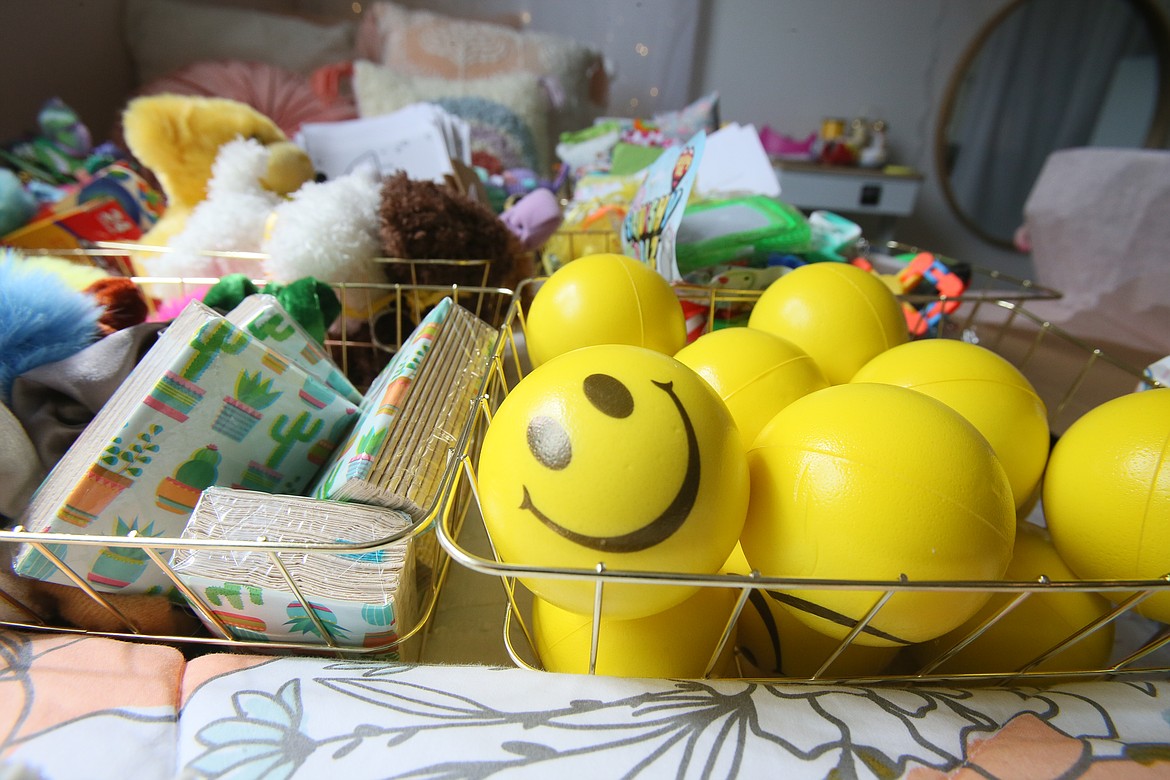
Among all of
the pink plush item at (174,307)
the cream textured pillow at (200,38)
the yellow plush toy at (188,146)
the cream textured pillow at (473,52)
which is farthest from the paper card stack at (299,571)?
the cream textured pillow at (200,38)

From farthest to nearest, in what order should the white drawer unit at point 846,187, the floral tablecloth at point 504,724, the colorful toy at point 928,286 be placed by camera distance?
the white drawer unit at point 846,187
the colorful toy at point 928,286
the floral tablecloth at point 504,724

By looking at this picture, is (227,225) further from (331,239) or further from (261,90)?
(261,90)

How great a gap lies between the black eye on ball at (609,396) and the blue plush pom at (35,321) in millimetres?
434

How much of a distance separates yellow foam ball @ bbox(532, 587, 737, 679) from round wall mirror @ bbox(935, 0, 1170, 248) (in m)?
2.84

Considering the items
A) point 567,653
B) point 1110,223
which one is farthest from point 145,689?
point 1110,223

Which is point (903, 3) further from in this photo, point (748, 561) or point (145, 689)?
point (145, 689)

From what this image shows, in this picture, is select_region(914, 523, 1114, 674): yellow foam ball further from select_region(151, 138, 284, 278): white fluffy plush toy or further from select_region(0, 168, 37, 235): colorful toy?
select_region(0, 168, 37, 235): colorful toy

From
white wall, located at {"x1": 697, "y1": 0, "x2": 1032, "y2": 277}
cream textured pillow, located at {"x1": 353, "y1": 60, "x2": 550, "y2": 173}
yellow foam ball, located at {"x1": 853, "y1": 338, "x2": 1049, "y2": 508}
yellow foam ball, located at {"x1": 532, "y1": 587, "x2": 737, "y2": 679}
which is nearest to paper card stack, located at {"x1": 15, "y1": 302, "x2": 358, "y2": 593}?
yellow foam ball, located at {"x1": 532, "y1": 587, "x2": 737, "y2": 679}

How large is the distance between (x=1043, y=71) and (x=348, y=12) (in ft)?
9.13

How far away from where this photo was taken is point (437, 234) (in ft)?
2.23

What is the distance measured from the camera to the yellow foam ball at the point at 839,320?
524 mm

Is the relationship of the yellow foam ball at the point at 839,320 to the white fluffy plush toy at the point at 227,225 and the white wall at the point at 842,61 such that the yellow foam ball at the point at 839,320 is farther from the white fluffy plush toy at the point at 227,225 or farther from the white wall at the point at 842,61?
the white wall at the point at 842,61

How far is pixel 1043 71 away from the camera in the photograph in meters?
2.39

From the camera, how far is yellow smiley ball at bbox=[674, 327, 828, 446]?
430 millimetres
